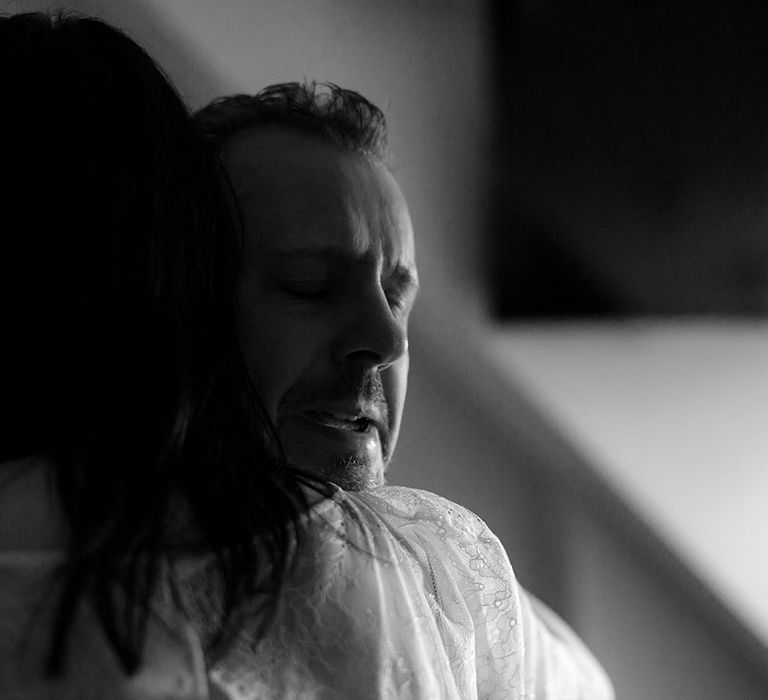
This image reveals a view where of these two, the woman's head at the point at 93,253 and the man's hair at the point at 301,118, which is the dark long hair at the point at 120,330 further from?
the man's hair at the point at 301,118

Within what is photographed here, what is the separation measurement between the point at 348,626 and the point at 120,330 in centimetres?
23

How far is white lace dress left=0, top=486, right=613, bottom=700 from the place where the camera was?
1.78ft

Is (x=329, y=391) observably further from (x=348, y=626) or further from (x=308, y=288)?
(x=348, y=626)

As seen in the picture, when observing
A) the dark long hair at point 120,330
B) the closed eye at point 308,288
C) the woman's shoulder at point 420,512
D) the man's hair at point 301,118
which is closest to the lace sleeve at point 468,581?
the woman's shoulder at point 420,512

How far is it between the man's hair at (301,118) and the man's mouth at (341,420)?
29cm

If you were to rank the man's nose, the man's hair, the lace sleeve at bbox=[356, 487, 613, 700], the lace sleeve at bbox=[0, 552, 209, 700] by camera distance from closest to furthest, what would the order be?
the lace sleeve at bbox=[0, 552, 209, 700]
the lace sleeve at bbox=[356, 487, 613, 700]
the man's nose
the man's hair

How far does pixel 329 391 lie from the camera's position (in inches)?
38.7

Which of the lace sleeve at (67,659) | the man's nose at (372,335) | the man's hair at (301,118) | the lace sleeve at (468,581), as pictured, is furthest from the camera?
the man's hair at (301,118)

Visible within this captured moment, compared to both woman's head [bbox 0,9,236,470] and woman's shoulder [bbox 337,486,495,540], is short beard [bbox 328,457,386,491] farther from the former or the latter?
woman's head [bbox 0,9,236,470]

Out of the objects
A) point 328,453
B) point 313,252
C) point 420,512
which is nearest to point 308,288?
point 313,252

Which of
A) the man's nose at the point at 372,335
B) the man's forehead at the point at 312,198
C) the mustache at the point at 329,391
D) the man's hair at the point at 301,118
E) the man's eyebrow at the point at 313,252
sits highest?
the man's hair at the point at 301,118

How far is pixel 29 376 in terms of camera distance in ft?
2.02

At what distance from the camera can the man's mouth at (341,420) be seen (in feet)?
3.21

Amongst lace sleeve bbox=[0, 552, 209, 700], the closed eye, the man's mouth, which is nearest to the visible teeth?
the man's mouth
